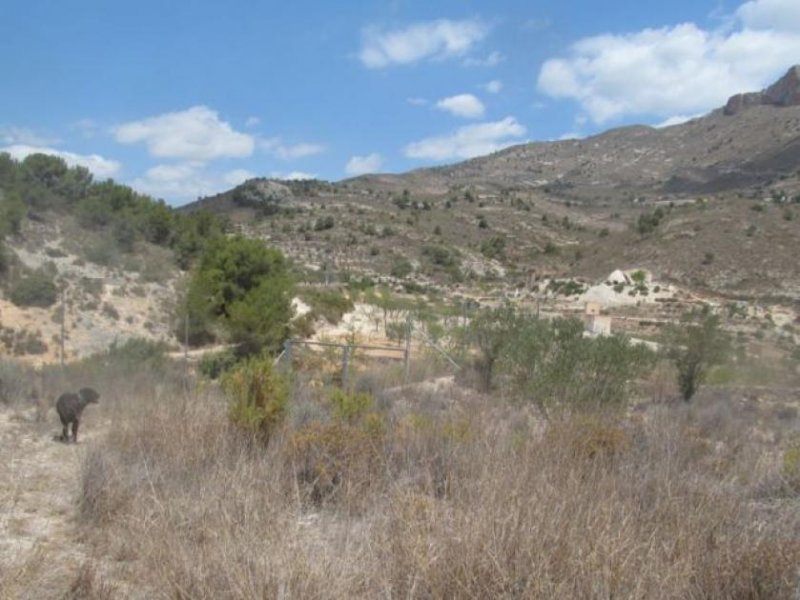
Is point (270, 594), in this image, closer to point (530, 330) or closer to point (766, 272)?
point (530, 330)

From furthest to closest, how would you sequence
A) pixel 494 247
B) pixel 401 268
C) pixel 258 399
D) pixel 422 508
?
pixel 494 247, pixel 401 268, pixel 258 399, pixel 422 508

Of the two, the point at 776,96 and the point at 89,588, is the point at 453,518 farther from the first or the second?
the point at 776,96

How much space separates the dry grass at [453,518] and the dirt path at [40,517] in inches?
11.3

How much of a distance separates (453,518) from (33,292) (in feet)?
98.1

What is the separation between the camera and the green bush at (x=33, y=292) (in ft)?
97.4

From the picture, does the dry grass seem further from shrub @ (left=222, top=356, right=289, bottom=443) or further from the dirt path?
shrub @ (left=222, top=356, right=289, bottom=443)

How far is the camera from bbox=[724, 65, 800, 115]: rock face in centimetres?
11981

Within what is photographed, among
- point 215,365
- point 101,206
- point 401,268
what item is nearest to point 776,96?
point 401,268

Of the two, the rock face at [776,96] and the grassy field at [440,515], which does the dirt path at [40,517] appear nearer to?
the grassy field at [440,515]

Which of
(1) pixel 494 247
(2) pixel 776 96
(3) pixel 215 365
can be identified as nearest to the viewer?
(3) pixel 215 365

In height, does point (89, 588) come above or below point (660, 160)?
below

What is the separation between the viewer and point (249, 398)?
28.2 feet

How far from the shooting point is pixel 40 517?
6344 mm

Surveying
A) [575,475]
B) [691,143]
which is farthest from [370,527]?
[691,143]
